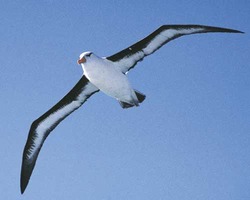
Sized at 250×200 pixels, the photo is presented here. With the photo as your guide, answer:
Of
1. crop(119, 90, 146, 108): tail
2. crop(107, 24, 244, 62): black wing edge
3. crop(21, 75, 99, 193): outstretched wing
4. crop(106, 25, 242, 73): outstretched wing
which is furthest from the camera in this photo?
crop(21, 75, 99, 193): outstretched wing

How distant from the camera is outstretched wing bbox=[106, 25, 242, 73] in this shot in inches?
619

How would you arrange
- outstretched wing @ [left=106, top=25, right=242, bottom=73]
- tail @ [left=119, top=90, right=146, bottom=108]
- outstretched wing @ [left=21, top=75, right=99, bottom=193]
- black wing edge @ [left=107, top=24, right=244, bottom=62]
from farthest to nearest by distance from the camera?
outstretched wing @ [left=21, top=75, right=99, bottom=193]
tail @ [left=119, top=90, right=146, bottom=108]
outstretched wing @ [left=106, top=25, right=242, bottom=73]
black wing edge @ [left=107, top=24, right=244, bottom=62]

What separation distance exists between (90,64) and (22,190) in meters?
5.83

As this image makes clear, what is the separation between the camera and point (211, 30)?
51.0 feet

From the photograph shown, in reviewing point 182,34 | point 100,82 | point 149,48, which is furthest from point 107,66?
point 182,34

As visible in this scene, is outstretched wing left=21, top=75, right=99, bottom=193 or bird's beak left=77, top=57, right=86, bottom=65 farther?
outstretched wing left=21, top=75, right=99, bottom=193

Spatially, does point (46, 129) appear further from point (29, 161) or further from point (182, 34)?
point (182, 34)

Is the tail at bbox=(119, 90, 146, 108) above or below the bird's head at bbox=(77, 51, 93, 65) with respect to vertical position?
below

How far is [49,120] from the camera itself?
61.2 feet

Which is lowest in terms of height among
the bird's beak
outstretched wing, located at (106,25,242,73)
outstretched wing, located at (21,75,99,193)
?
outstretched wing, located at (21,75,99,193)

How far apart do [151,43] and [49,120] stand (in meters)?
5.18

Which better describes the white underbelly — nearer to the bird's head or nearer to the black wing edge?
the bird's head

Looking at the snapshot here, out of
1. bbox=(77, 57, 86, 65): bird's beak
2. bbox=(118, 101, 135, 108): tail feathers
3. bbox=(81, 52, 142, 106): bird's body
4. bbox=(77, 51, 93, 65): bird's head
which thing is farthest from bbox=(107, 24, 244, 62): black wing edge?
bbox=(118, 101, 135, 108): tail feathers

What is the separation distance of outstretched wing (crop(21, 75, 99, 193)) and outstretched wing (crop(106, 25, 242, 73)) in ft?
5.61
